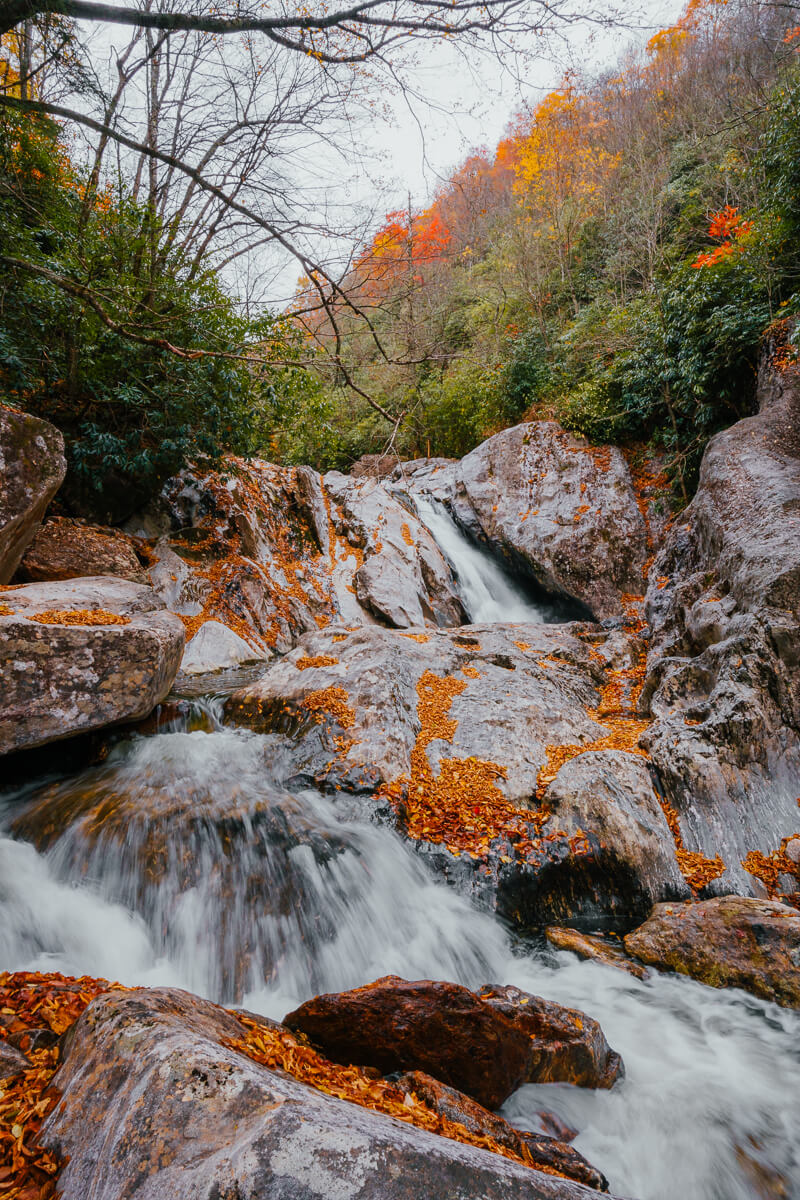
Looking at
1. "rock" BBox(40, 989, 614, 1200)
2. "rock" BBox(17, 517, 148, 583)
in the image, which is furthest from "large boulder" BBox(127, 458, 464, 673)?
"rock" BBox(40, 989, 614, 1200)

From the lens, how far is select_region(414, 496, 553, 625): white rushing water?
11672mm

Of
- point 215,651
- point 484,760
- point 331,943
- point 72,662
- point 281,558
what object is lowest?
point 331,943

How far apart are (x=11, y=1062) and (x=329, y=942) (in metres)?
2.35

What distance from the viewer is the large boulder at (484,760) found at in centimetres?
417

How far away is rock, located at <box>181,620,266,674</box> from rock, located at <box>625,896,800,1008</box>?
604 cm

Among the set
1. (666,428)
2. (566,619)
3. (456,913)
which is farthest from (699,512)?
(456,913)

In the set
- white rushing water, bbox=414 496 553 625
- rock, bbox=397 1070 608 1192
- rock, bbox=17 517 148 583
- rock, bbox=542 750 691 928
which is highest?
rock, bbox=17 517 148 583

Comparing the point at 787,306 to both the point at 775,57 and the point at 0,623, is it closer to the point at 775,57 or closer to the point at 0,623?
the point at 0,623

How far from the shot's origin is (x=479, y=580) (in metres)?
12.2

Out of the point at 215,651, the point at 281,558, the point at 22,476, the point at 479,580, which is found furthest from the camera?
the point at 479,580

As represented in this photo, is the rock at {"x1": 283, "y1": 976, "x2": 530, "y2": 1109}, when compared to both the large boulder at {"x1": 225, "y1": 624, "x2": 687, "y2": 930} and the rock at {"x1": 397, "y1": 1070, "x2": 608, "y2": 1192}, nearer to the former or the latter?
the rock at {"x1": 397, "y1": 1070, "x2": 608, "y2": 1192}

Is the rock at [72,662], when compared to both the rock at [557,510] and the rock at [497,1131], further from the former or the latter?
the rock at [557,510]

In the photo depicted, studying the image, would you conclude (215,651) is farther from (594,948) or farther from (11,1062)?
(11,1062)

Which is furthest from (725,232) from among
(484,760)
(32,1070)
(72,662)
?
(32,1070)
